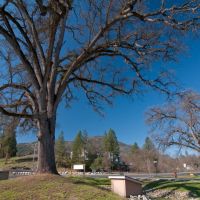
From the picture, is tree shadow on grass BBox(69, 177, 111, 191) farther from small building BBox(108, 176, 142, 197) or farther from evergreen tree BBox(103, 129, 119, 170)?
evergreen tree BBox(103, 129, 119, 170)

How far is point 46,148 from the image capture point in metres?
9.73

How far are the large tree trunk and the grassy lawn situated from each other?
81 cm

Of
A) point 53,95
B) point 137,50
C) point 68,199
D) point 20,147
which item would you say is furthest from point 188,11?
point 20,147

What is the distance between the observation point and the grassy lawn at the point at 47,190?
7.05m

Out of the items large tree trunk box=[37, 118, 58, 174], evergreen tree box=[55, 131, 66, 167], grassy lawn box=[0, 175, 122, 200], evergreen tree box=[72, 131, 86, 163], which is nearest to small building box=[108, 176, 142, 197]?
grassy lawn box=[0, 175, 122, 200]

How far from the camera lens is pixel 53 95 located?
36.2 ft

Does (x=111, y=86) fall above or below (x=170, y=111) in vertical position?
below

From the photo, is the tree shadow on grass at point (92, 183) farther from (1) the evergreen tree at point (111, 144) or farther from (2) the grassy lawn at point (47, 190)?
(1) the evergreen tree at point (111, 144)

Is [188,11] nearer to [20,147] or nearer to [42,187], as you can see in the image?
[42,187]

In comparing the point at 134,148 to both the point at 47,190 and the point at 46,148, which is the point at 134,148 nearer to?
the point at 46,148

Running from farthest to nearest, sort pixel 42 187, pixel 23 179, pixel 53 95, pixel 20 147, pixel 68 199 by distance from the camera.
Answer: pixel 20 147 < pixel 53 95 < pixel 23 179 < pixel 42 187 < pixel 68 199

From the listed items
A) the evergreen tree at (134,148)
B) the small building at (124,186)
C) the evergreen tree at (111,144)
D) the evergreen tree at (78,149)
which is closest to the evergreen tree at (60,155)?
the evergreen tree at (78,149)

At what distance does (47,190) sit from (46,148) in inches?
93.6

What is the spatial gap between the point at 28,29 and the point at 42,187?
7.06m
